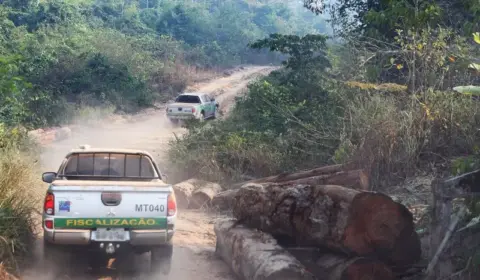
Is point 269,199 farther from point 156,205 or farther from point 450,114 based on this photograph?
point 450,114

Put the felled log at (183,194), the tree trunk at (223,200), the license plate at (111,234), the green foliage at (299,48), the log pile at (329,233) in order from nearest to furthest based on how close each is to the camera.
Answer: the log pile at (329,233)
the license plate at (111,234)
the tree trunk at (223,200)
the felled log at (183,194)
the green foliage at (299,48)

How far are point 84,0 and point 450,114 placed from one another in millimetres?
54025

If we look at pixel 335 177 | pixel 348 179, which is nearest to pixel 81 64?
pixel 335 177

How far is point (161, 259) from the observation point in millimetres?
8391

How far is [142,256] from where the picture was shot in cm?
976

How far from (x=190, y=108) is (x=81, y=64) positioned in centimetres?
999

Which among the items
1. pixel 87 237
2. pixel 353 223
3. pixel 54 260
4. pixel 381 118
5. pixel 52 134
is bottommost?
pixel 52 134

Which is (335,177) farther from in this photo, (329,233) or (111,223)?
(111,223)

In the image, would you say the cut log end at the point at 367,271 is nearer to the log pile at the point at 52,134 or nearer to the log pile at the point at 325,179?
the log pile at the point at 325,179

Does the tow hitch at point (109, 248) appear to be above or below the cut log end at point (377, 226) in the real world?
below

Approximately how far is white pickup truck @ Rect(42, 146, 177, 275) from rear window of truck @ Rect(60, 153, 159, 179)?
2.33 ft

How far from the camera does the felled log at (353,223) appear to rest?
709cm

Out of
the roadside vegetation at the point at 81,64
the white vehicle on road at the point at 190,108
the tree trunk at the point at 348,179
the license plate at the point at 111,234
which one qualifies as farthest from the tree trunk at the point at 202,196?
the white vehicle on road at the point at 190,108

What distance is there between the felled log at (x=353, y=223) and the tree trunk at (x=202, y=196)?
17.5ft
